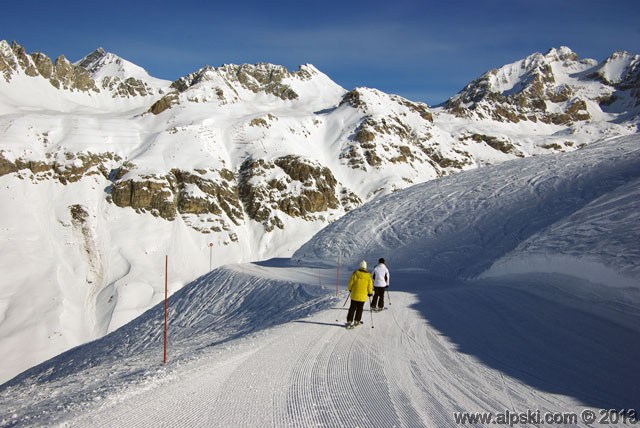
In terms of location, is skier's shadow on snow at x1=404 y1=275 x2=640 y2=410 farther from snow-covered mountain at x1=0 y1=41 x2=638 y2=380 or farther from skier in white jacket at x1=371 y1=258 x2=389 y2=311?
snow-covered mountain at x1=0 y1=41 x2=638 y2=380

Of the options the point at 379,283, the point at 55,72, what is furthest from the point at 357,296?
the point at 55,72

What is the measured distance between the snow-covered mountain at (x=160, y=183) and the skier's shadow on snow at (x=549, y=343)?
56220mm

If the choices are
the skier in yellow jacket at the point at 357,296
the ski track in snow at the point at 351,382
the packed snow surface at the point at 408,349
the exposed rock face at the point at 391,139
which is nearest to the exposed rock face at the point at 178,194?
the exposed rock face at the point at 391,139

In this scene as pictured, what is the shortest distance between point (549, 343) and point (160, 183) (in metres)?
96.1

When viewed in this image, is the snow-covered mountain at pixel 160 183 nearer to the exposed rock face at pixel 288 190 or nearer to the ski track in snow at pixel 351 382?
the exposed rock face at pixel 288 190

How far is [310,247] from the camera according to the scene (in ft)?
101

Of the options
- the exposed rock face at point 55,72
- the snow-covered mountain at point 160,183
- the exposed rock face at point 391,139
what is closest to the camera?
the snow-covered mountain at point 160,183

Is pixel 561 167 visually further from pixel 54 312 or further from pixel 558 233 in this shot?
pixel 54 312

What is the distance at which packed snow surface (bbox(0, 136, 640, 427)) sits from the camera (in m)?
5.50

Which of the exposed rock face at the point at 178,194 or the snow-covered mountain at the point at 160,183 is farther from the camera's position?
the exposed rock face at the point at 178,194

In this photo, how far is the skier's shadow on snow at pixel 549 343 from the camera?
20.8ft

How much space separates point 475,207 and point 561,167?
22.2 feet

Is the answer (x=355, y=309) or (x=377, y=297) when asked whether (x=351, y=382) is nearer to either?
(x=355, y=309)

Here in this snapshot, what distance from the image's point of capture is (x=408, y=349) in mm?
8180
